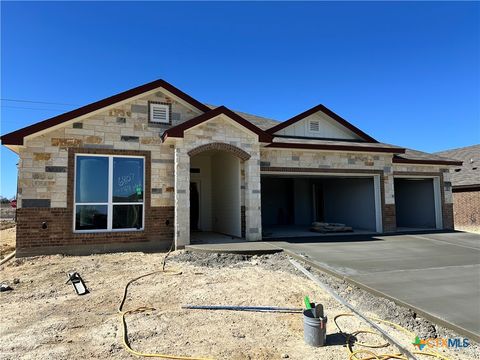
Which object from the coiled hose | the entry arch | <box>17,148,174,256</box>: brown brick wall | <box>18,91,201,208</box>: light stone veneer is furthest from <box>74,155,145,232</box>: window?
the coiled hose

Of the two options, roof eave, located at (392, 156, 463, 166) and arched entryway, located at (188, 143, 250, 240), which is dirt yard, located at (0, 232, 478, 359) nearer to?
arched entryway, located at (188, 143, 250, 240)

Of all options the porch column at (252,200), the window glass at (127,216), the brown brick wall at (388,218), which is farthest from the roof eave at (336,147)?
the window glass at (127,216)

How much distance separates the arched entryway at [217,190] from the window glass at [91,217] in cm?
330

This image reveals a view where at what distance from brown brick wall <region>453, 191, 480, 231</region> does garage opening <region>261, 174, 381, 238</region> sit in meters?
9.79

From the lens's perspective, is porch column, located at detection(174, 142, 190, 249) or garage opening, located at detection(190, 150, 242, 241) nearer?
porch column, located at detection(174, 142, 190, 249)

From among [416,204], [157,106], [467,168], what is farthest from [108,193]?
[467,168]

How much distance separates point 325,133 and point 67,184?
35.6ft

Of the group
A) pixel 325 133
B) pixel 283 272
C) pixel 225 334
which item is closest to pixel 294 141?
pixel 325 133

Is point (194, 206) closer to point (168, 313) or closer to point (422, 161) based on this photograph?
point (168, 313)

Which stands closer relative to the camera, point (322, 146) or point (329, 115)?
point (322, 146)

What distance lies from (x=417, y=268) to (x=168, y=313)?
5.67 m

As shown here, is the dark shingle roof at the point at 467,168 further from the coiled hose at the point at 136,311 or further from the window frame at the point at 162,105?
the coiled hose at the point at 136,311

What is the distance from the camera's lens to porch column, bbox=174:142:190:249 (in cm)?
1109

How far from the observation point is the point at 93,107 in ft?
36.4
